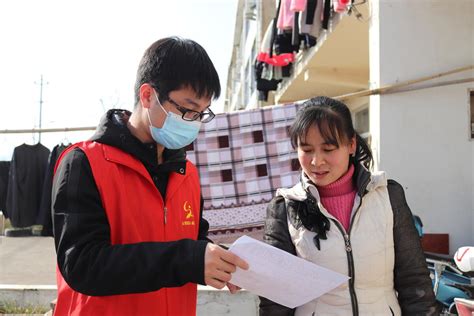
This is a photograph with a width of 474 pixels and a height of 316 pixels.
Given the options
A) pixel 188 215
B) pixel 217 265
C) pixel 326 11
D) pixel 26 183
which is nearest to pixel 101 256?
pixel 217 265

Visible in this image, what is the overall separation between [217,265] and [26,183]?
4895 mm

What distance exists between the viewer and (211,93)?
4.36 ft

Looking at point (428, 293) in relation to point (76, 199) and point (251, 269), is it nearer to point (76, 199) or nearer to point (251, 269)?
point (251, 269)

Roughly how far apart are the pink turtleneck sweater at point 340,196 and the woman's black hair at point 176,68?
642 mm

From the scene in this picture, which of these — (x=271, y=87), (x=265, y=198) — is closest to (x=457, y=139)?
(x=265, y=198)

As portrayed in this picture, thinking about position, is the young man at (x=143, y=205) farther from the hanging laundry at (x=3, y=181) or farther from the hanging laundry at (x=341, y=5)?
the hanging laundry at (x=3, y=181)

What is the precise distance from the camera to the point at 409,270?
5.18ft

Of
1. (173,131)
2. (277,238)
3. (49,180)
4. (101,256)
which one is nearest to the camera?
(101,256)

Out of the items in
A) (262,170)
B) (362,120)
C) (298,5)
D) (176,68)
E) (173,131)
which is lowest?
(262,170)

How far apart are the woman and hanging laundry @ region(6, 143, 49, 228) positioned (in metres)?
4.46

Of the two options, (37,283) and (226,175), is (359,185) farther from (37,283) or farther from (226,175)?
(37,283)

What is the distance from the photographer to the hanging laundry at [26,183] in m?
5.34

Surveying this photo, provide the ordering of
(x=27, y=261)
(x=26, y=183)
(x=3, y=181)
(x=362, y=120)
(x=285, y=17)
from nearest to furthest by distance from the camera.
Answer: (x=26, y=183), (x=285, y=17), (x=3, y=181), (x=27, y=261), (x=362, y=120)

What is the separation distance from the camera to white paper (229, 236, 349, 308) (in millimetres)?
1196
